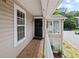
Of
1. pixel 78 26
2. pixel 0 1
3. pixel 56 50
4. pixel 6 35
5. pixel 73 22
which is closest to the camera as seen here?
pixel 0 1

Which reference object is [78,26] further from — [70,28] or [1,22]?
[1,22]

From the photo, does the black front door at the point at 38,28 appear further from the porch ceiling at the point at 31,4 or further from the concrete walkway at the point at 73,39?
the concrete walkway at the point at 73,39

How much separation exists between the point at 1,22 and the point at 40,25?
1109 centimetres

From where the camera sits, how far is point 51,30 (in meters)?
14.9

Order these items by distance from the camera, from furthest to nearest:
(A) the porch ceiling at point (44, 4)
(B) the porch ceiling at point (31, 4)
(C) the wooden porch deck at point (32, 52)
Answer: (C) the wooden porch deck at point (32, 52) < (B) the porch ceiling at point (31, 4) < (A) the porch ceiling at point (44, 4)

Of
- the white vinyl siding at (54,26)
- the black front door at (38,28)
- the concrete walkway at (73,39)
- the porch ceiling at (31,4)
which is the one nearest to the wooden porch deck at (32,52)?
the porch ceiling at (31,4)

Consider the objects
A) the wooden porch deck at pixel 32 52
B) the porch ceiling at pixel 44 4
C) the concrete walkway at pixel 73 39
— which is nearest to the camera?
the porch ceiling at pixel 44 4

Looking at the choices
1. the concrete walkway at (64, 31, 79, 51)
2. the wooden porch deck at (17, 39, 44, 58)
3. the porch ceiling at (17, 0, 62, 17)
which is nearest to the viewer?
the porch ceiling at (17, 0, 62, 17)

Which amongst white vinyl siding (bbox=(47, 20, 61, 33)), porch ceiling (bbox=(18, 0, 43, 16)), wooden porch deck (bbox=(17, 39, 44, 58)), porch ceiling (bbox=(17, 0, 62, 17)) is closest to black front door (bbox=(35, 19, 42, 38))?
white vinyl siding (bbox=(47, 20, 61, 33))

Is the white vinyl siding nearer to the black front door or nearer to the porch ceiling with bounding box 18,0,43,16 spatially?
the black front door

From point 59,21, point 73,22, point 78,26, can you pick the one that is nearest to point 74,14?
point 73,22

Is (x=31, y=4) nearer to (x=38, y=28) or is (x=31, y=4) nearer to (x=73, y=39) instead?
(x=38, y=28)

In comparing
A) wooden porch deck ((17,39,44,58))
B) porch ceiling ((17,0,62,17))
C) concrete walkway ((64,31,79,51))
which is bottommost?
concrete walkway ((64,31,79,51))

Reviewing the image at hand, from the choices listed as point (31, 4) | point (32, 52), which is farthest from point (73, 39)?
point (31, 4)
